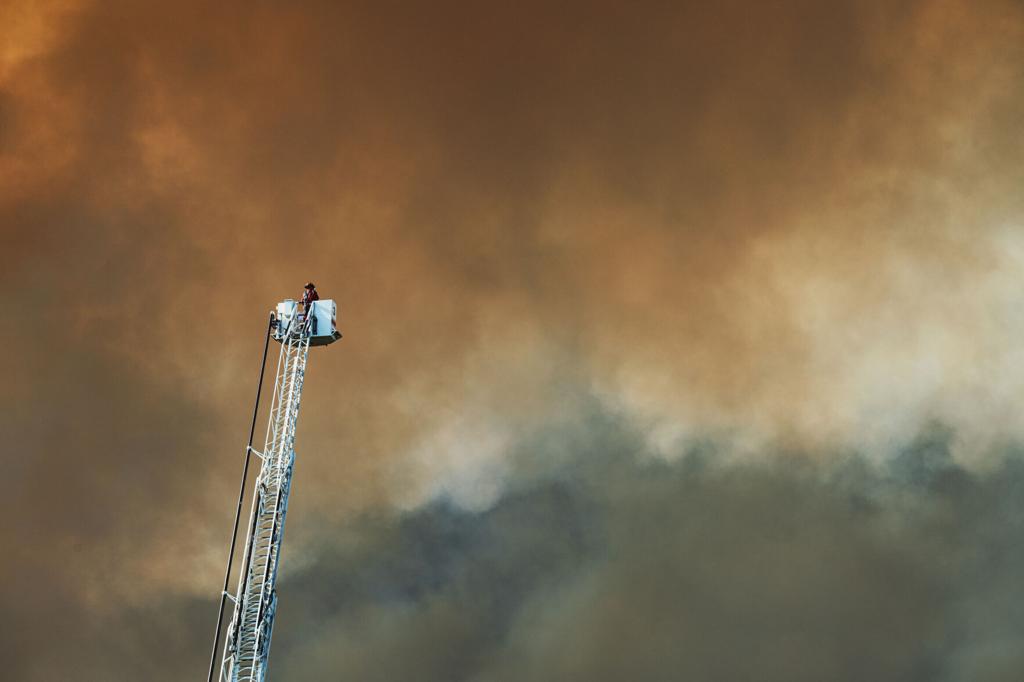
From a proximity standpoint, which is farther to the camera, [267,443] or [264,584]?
[267,443]

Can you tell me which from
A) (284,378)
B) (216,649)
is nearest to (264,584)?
(216,649)

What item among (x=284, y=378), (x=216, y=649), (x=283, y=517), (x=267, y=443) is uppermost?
(x=284, y=378)

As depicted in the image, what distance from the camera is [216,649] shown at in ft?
261

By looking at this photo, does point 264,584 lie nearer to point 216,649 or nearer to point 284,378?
point 216,649

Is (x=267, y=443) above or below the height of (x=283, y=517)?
above

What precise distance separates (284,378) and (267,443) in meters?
6.28

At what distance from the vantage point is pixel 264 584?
83.1 m

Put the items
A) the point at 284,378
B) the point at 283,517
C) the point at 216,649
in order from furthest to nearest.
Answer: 1. the point at 284,378
2. the point at 283,517
3. the point at 216,649

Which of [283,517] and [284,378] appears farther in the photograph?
[284,378]

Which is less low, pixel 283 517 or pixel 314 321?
pixel 314 321

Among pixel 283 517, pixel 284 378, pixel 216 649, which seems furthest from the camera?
pixel 284 378

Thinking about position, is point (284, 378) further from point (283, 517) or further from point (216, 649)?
point (216, 649)

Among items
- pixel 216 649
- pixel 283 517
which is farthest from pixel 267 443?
pixel 216 649

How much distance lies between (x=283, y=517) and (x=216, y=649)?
11193mm
